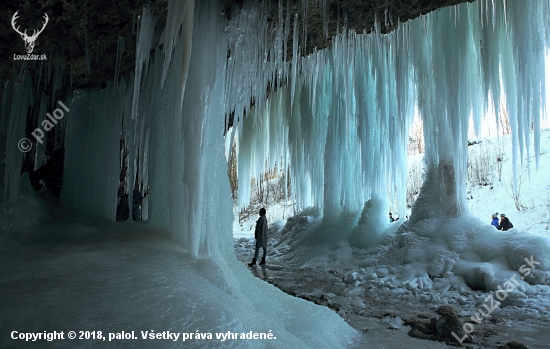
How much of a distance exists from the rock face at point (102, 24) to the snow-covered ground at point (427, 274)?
9.48 feet

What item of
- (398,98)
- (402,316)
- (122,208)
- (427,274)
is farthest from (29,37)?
(427,274)

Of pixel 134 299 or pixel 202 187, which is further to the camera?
pixel 202 187

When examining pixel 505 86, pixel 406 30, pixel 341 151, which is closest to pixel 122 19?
pixel 406 30

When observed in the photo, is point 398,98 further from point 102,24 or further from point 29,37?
point 29,37

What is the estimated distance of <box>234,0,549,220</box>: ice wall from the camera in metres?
4.02

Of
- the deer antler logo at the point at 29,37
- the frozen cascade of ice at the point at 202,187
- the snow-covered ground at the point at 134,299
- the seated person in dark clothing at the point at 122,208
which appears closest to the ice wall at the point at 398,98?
the frozen cascade of ice at the point at 202,187

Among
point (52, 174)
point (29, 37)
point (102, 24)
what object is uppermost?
point (102, 24)

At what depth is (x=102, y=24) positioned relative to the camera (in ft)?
8.80

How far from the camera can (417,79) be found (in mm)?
5312

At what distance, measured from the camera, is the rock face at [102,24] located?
240cm

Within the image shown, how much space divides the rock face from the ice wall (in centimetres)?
35

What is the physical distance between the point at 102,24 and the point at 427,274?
16.1 feet

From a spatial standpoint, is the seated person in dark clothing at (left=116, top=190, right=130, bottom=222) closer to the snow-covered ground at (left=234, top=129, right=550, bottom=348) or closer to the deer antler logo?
the snow-covered ground at (left=234, top=129, right=550, bottom=348)

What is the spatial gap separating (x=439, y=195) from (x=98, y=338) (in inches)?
222
